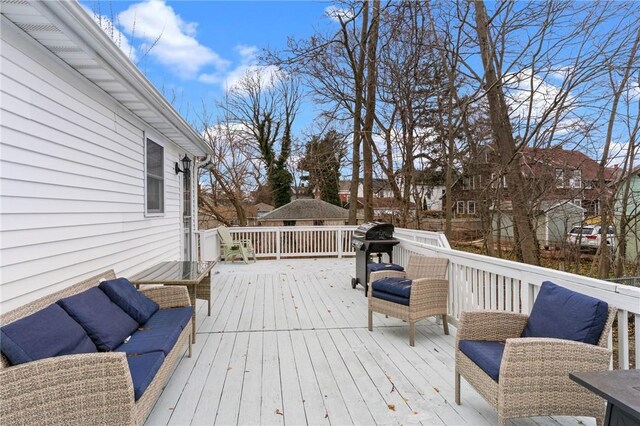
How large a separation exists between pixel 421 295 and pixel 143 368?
254 centimetres

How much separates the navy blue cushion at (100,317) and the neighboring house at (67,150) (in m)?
0.37

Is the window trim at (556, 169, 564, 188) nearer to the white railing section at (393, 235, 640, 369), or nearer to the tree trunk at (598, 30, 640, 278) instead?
the tree trunk at (598, 30, 640, 278)

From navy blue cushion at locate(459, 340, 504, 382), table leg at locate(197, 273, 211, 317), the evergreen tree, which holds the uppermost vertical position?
the evergreen tree

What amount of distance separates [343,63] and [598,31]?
23.3 feet

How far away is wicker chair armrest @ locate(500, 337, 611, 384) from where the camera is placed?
1891 mm

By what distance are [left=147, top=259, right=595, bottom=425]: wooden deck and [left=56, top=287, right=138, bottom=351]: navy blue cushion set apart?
539 millimetres

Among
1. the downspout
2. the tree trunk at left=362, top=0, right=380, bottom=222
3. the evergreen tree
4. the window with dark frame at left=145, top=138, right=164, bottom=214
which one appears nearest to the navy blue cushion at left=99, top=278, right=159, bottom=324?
the window with dark frame at left=145, top=138, right=164, bottom=214

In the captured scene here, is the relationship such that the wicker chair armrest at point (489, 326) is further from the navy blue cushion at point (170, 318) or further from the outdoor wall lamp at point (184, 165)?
the outdoor wall lamp at point (184, 165)

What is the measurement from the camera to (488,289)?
3381 millimetres

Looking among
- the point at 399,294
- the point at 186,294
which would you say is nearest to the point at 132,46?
the point at 186,294

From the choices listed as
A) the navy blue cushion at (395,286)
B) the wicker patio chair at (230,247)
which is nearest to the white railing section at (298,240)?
the wicker patio chair at (230,247)

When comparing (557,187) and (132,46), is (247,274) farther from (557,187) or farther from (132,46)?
(557,187)

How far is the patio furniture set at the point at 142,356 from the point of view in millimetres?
1719

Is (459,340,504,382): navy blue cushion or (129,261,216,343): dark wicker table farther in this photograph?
(129,261,216,343): dark wicker table
